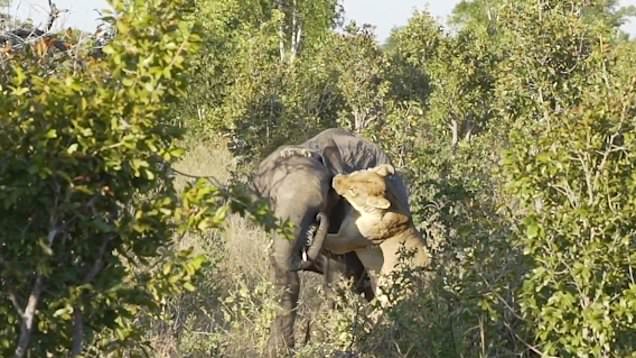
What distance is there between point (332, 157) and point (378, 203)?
0.84m

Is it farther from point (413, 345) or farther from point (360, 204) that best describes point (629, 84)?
point (360, 204)

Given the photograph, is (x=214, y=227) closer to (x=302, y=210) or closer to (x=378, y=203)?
(x=378, y=203)

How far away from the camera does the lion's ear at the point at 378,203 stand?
792 centimetres

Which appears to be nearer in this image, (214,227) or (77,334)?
(214,227)

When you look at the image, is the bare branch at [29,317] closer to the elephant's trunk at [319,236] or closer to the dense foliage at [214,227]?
the dense foliage at [214,227]

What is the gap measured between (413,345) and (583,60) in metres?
5.04

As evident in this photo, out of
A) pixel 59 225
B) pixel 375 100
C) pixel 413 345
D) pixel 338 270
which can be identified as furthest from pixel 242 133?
pixel 59 225

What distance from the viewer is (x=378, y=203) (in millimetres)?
7953

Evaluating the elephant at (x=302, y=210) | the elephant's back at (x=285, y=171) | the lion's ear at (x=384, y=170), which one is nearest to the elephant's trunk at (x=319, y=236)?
the elephant at (x=302, y=210)

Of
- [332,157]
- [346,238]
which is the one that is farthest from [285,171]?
[346,238]

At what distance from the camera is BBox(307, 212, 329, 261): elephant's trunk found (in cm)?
812

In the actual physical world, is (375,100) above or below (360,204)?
above

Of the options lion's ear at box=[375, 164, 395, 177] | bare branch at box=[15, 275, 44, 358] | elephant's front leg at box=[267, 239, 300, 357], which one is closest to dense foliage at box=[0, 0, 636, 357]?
bare branch at box=[15, 275, 44, 358]

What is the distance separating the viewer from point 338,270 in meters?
8.58
